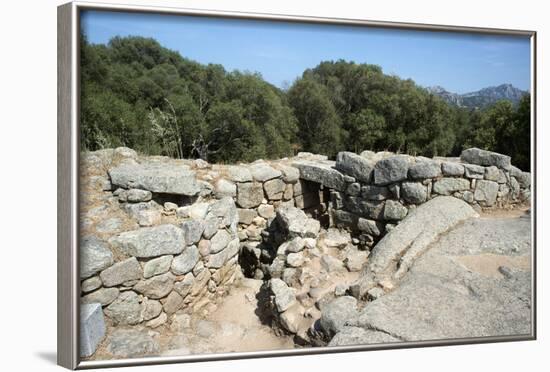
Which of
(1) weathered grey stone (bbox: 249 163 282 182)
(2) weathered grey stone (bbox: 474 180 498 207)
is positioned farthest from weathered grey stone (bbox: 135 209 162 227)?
(2) weathered grey stone (bbox: 474 180 498 207)

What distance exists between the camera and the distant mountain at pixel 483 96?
510 cm

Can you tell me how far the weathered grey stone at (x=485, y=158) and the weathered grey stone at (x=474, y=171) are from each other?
0.12 metres

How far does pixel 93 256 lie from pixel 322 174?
154 inches

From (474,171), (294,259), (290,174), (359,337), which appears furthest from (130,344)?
(474,171)

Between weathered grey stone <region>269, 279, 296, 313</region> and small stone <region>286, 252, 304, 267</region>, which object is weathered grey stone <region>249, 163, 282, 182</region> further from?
weathered grey stone <region>269, 279, 296, 313</region>

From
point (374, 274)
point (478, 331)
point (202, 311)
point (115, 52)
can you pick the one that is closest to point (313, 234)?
point (374, 274)

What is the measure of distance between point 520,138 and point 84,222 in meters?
4.81

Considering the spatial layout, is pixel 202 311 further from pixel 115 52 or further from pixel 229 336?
pixel 115 52

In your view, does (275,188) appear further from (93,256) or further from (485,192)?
(93,256)

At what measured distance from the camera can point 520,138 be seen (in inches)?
211

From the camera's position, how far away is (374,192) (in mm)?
6262

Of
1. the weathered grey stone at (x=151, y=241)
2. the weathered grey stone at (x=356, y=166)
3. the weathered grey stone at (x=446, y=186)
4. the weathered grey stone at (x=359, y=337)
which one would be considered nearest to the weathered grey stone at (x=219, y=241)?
the weathered grey stone at (x=151, y=241)

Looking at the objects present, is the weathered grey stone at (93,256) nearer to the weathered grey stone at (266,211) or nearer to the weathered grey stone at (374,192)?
the weathered grey stone at (266,211)

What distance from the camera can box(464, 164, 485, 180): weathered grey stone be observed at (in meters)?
5.91
